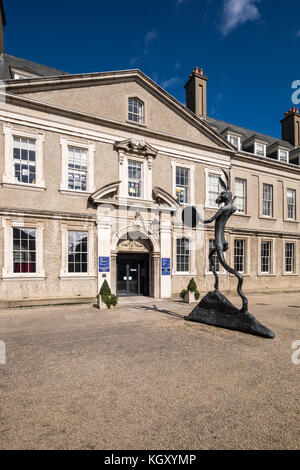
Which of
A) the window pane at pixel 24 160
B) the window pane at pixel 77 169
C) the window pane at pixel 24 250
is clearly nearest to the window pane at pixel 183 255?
the window pane at pixel 77 169

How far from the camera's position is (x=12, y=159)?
39.9 feet

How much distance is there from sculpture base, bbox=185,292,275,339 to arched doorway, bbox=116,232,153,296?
243 inches

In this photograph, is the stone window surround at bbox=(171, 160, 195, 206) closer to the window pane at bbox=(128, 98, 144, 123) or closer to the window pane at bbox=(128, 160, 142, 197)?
the window pane at bbox=(128, 160, 142, 197)

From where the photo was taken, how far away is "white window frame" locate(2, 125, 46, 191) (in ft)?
39.3

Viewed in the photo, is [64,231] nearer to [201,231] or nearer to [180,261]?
[180,261]

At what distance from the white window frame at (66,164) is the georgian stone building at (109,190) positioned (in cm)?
5

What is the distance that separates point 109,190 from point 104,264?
149 inches

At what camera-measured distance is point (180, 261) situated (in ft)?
52.0

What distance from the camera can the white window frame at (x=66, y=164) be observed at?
42.9 ft

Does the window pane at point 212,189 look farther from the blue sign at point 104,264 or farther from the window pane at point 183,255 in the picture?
the blue sign at point 104,264

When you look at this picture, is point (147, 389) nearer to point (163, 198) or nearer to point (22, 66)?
point (163, 198)

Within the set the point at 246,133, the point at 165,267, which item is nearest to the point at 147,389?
the point at 165,267
